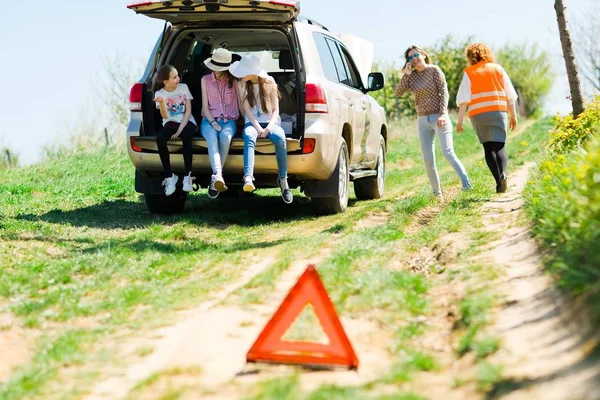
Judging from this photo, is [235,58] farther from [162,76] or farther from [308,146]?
[308,146]

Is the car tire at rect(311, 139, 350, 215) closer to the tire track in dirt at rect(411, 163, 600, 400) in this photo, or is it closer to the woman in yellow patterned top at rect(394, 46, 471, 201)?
the woman in yellow patterned top at rect(394, 46, 471, 201)

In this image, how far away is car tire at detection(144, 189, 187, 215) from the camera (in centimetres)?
1033

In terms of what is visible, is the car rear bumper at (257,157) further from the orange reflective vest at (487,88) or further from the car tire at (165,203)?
the orange reflective vest at (487,88)

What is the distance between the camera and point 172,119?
9578 mm

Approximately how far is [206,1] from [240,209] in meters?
2.82

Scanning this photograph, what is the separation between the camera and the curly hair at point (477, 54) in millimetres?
10205

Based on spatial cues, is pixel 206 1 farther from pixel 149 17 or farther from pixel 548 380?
pixel 548 380

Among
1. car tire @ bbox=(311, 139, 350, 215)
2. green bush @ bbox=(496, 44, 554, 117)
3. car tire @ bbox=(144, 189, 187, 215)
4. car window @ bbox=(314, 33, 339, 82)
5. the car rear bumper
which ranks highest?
car window @ bbox=(314, 33, 339, 82)

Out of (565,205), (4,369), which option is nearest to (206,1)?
(565,205)

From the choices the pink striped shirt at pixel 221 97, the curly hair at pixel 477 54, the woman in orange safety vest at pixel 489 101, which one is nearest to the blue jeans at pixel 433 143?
the woman in orange safety vest at pixel 489 101

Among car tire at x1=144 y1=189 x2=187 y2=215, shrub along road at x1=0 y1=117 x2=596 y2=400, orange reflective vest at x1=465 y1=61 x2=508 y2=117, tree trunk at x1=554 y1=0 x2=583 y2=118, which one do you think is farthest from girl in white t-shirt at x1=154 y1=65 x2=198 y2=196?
tree trunk at x1=554 y1=0 x2=583 y2=118

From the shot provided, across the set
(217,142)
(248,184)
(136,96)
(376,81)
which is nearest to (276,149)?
(248,184)

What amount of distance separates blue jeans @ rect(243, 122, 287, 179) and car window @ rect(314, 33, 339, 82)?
2.96ft

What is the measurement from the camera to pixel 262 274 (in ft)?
21.0
